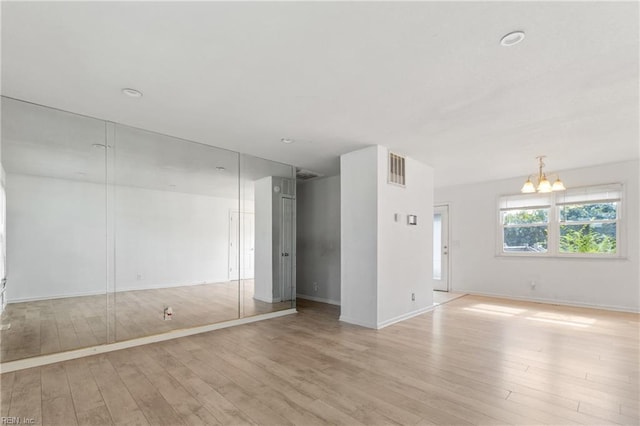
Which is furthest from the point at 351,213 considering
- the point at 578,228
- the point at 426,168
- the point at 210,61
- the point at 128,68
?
the point at 578,228

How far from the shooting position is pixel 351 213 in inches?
190

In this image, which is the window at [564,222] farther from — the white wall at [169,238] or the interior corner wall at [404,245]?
the white wall at [169,238]

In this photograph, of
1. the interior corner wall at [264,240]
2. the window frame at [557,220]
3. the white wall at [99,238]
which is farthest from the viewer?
the window frame at [557,220]

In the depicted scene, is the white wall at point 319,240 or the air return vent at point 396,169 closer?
the air return vent at point 396,169

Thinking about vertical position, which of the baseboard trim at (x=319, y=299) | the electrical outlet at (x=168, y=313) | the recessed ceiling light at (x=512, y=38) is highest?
the recessed ceiling light at (x=512, y=38)

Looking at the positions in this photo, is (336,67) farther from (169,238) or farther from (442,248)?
(442,248)

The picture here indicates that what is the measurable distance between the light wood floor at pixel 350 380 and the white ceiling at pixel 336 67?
266 cm

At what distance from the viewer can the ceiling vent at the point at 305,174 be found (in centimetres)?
613

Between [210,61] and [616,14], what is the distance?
8.97ft

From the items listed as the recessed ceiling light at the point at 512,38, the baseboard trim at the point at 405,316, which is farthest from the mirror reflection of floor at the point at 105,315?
the recessed ceiling light at the point at 512,38

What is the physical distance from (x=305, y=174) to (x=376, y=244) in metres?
2.53

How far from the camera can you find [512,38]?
2049 mm

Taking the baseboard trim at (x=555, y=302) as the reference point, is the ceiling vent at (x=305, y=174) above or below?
above

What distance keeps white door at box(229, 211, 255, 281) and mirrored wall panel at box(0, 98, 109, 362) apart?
170cm
